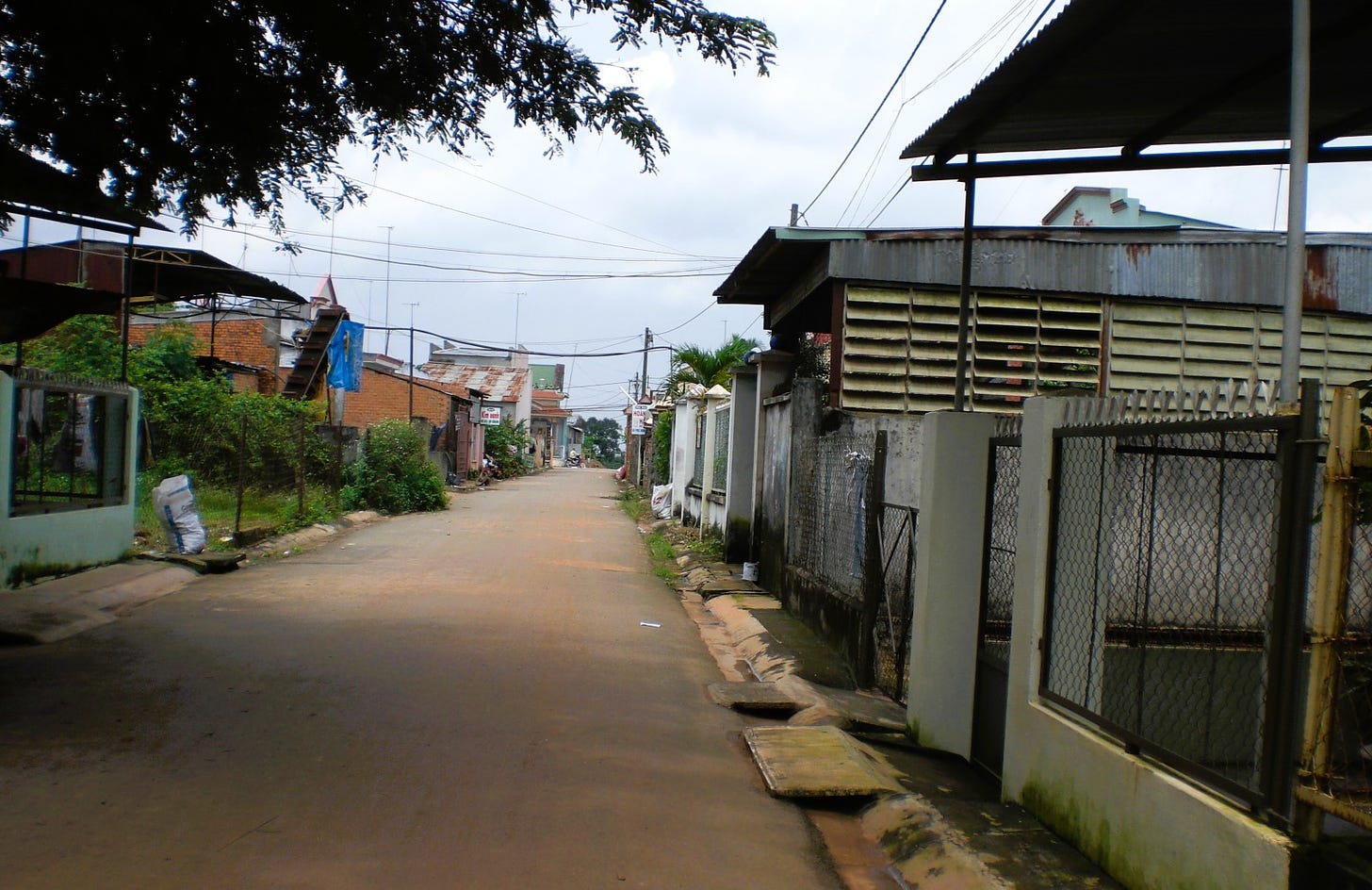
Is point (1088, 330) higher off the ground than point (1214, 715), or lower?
higher

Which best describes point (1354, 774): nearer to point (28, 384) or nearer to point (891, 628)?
point (891, 628)

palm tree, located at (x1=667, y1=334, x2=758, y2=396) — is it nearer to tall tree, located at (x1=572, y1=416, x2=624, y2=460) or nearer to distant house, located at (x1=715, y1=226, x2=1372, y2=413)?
distant house, located at (x1=715, y1=226, x2=1372, y2=413)

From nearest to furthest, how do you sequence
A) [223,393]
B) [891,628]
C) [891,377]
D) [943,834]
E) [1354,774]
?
1. [1354,774]
2. [943,834]
3. [891,628]
4. [891,377]
5. [223,393]

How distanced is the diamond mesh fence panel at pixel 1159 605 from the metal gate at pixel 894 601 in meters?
1.68

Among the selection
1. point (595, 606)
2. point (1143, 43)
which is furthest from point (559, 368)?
point (1143, 43)

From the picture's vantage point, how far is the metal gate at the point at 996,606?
614cm

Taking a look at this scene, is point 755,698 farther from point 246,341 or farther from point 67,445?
point 246,341

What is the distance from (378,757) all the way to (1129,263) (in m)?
9.12

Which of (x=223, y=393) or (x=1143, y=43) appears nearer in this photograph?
(x=1143, y=43)

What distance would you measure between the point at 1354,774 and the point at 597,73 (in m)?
6.78

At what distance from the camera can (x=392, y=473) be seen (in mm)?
23219

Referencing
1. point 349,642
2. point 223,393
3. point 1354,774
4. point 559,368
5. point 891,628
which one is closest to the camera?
point 1354,774

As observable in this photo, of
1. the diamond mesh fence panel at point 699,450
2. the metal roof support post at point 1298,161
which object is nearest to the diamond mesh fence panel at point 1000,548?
the metal roof support post at point 1298,161

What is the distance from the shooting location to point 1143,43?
4.92m
